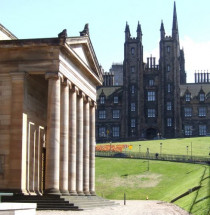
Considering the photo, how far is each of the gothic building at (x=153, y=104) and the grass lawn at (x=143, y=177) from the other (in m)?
54.6

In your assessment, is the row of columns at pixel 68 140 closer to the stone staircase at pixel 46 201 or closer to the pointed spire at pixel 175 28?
the stone staircase at pixel 46 201

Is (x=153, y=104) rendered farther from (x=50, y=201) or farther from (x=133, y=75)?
(x=50, y=201)

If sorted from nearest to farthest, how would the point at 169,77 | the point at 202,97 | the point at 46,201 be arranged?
the point at 46,201 < the point at 169,77 < the point at 202,97

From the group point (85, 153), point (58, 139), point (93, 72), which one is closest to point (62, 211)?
point (58, 139)

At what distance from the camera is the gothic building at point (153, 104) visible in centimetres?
17562

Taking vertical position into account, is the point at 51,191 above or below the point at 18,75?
below

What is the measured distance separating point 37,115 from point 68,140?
354 centimetres

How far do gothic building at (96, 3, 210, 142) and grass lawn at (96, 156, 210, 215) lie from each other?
54608mm

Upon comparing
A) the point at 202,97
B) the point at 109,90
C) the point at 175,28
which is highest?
the point at 175,28

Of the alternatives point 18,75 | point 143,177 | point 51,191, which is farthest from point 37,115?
point 143,177

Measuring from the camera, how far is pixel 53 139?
44.5m

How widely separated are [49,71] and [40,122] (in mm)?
6645

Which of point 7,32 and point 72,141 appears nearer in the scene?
point 72,141

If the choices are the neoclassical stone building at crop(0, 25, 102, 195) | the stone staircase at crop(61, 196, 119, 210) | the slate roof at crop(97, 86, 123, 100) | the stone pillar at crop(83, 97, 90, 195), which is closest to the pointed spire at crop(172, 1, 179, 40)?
the slate roof at crop(97, 86, 123, 100)
